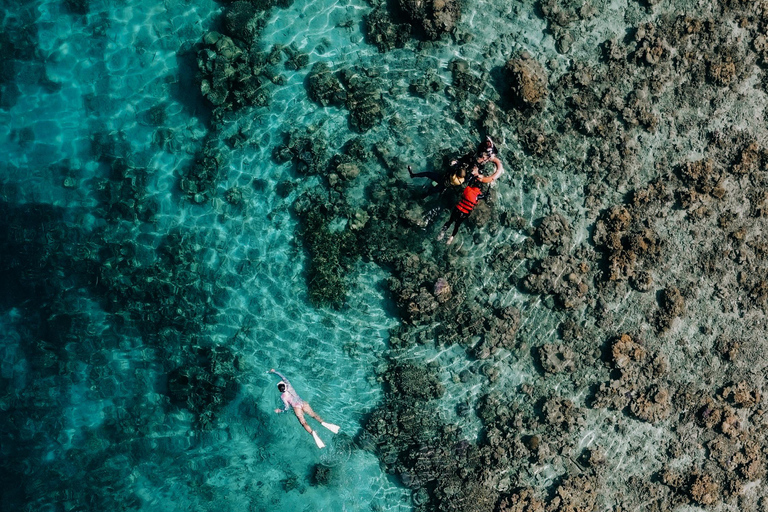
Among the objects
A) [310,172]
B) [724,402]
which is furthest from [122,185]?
[724,402]

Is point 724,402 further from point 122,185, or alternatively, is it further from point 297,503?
point 122,185

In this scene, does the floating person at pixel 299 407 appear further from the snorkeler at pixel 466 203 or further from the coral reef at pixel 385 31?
the coral reef at pixel 385 31

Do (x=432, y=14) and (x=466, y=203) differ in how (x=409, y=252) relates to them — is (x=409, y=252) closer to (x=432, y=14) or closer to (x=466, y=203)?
(x=466, y=203)

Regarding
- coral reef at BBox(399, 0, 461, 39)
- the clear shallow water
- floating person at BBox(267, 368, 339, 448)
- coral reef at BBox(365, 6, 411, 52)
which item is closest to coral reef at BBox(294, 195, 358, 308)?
the clear shallow water

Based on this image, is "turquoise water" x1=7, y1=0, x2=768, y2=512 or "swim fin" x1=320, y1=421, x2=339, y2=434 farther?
"swim fin" x1=320, y1=421, x2=339, y2=434

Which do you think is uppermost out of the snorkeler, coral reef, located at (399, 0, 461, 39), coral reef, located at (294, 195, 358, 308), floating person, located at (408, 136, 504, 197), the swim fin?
coral reef, located at (399, 0, 461, 39)

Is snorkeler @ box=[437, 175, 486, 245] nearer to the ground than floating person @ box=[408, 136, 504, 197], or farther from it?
nearer to the ground

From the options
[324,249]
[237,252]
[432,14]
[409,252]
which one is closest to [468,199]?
[409,252]

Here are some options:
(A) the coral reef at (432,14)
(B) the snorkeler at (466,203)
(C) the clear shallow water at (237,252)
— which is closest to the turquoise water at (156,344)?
(C) the clear shallow water at (237,252)

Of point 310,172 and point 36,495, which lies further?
point 36,495

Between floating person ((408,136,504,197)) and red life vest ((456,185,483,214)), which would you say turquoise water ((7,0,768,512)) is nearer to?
floating person ((408,136,504,197))
